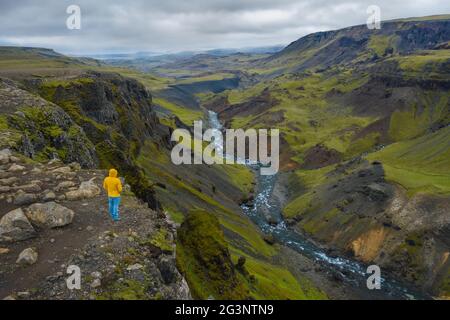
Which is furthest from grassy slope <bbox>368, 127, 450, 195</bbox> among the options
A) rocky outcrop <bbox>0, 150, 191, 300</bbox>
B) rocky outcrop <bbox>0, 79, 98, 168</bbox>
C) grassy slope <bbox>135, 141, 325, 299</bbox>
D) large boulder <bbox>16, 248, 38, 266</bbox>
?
large boulder <bbox>16, 248, 38, 266</bbox>

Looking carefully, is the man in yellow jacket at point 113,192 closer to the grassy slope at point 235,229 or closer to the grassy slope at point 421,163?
the grassy slope at point 235,229

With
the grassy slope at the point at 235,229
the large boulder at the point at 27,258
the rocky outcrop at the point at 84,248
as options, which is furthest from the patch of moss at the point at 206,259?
the large boulder at the point at 27,258

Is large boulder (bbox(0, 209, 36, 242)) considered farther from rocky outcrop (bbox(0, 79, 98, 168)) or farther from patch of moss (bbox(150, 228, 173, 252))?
rocky outcrop (bbox(0, 79, 98, 168))

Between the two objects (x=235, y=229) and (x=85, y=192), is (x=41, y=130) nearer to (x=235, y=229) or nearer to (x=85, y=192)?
(x=85, y=192)
